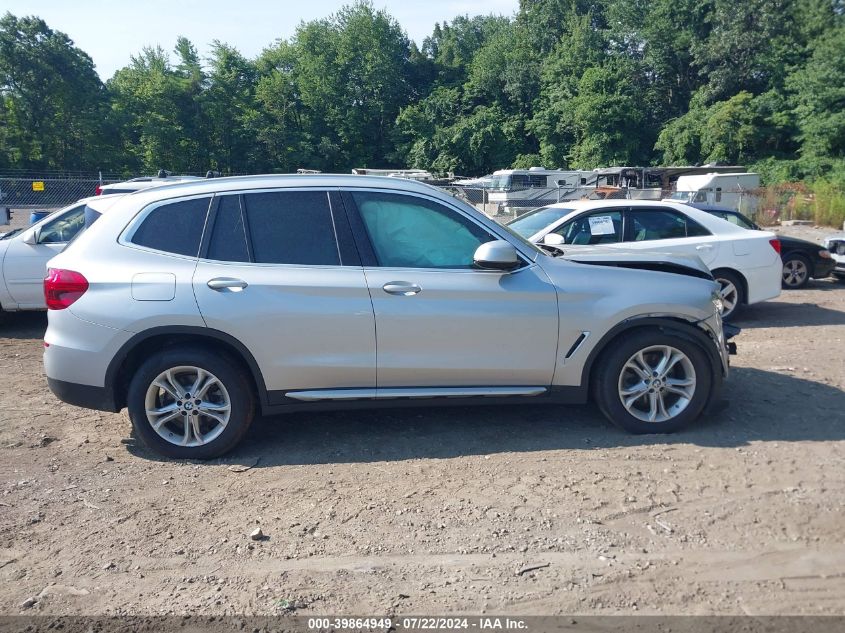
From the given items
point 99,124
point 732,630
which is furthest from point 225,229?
point 99,124

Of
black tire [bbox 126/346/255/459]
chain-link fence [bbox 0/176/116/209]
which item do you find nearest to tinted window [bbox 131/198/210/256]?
black tire [bbox 126/346/255/459]

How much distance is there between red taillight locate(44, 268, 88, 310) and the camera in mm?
4648

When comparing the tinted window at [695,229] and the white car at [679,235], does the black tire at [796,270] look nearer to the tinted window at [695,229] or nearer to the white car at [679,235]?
the white car at [679,235]

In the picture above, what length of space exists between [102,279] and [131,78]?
5708cm

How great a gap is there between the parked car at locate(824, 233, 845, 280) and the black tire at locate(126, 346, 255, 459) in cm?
1103

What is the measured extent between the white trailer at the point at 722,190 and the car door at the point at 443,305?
20482mm

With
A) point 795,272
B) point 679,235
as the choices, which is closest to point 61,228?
point 679,235

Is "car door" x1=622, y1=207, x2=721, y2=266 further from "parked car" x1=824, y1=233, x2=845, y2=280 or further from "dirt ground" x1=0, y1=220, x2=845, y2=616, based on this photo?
"parked car" x1=824, y1=233, x2=845, y2=280

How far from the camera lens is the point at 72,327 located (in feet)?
15.2

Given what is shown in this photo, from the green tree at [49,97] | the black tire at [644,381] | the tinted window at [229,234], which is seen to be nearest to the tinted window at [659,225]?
the black tire at [644,381]

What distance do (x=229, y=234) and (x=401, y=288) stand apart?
1.21 metres

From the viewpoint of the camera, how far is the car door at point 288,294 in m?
4.61

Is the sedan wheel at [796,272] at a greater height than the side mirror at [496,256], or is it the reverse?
the side mirror at [496,256]

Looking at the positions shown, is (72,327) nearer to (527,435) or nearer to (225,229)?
(225,229)
